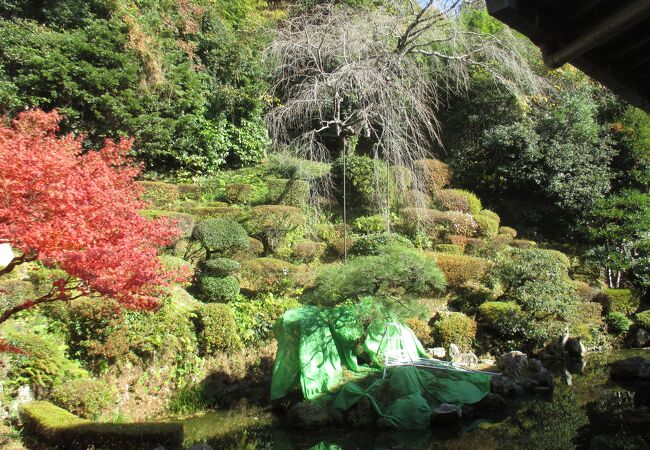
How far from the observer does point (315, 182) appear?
12086 mm

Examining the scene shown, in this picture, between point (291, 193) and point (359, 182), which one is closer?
point (291, 193)

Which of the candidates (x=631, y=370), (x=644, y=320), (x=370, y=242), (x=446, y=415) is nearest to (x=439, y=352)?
(x=446, y=415)

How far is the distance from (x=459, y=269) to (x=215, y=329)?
5.59 meters

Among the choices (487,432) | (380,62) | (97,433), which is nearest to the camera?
(97,433)

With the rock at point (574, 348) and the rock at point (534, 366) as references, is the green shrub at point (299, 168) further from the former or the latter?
the rock at point (574, 348)

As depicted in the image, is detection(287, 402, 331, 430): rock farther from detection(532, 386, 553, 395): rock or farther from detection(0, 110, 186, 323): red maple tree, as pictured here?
detection(532, 386, 553, 395): rock

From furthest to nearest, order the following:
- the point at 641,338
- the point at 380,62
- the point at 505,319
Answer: the point at 641,338 → the point at 380,62 → the point at 505,319

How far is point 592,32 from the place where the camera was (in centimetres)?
251

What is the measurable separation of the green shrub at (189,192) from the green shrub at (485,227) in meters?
7.31

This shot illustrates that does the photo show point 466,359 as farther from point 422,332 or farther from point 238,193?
point 238,193

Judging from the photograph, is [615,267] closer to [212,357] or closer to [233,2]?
[212,357]

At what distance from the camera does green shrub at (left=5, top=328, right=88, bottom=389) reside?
549 centimetres

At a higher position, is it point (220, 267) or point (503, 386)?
point (220, 267)

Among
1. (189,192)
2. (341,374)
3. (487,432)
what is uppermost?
(189,192)
